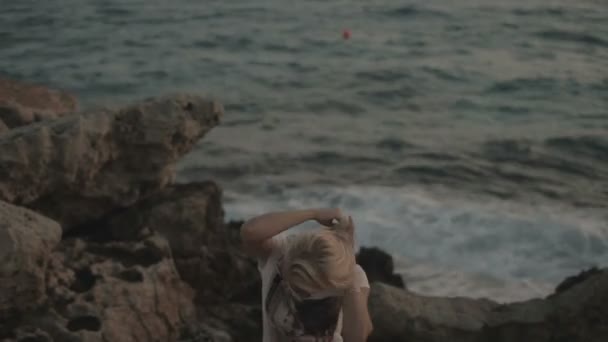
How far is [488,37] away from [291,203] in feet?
36.5

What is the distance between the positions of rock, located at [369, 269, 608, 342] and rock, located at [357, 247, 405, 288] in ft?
5.73

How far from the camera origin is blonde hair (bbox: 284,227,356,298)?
9.73 ft

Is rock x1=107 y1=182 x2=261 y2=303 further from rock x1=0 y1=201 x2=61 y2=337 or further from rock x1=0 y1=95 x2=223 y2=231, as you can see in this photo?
rock x1=0 y1=201 x2=61 y2=337

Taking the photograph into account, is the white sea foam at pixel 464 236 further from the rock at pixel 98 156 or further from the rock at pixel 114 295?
the rock at pixel 114 295

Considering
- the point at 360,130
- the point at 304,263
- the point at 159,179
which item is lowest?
the point at 360,130

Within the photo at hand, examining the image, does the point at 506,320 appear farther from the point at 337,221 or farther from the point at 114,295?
the point at 337,221

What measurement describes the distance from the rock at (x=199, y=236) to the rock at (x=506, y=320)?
3.55 feet

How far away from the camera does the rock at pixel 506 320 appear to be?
597 cm

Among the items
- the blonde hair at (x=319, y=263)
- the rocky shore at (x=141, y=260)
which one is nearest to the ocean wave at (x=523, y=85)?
the rocky shore at (x=141, y=260)

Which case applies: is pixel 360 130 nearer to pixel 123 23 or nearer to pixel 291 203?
pixel 291 203

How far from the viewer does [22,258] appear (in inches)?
193

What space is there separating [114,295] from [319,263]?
292 centimetres

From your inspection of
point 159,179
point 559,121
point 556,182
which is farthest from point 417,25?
point 159,179

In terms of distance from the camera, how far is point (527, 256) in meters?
10.1
